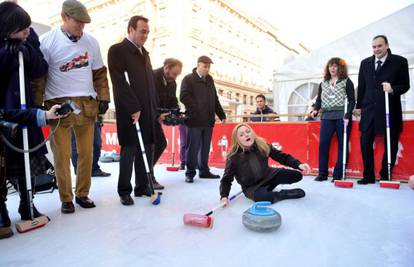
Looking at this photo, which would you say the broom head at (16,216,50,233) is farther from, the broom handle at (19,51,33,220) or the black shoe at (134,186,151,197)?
the black shoe at (134,186,151,197)

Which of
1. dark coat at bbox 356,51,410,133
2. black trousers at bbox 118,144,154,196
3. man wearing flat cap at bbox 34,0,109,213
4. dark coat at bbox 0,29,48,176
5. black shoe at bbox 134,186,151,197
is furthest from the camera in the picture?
dark coat at bbox 356,51,410,133

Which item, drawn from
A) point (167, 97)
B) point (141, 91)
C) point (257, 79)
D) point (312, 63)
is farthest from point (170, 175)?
point (257, 79)

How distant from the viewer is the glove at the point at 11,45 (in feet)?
6.45

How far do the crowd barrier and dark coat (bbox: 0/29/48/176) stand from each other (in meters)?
3.63

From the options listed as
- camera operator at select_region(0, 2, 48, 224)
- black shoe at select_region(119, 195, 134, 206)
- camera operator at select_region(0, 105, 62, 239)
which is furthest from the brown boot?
black shoe at select_region(119, 195, 134, 206)

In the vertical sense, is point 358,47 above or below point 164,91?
above

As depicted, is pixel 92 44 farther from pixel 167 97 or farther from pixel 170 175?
pixel 170 175

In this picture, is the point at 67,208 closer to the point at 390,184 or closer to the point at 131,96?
the point at 131,96

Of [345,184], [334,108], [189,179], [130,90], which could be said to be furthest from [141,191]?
[334,108]

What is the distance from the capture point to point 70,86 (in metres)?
2.45

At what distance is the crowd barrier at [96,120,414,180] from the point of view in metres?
3.99

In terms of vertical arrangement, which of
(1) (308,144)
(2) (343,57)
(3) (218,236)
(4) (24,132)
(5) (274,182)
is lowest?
(3) (218,236)

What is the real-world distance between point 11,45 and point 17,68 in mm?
169

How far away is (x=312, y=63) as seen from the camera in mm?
8070
